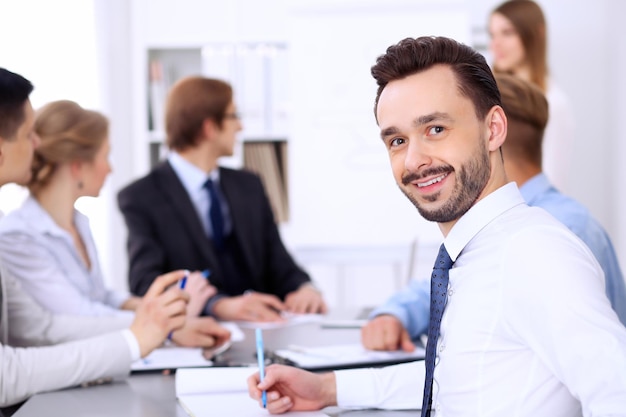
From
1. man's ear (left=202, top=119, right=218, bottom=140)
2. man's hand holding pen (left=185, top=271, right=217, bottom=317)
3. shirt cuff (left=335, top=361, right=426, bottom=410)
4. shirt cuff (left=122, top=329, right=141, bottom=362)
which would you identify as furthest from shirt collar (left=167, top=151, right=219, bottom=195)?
shirt cuff (left=335, top=361, right=426, bottom=410)

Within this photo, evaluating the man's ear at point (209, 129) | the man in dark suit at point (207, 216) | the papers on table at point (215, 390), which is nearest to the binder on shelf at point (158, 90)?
the man in dark suit at point (207, 216)

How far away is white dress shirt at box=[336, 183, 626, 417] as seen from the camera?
1007mm

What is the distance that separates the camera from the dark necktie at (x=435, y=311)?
129 cm

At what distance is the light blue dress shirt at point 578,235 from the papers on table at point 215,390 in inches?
25.2

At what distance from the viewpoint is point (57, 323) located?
6.93 ft

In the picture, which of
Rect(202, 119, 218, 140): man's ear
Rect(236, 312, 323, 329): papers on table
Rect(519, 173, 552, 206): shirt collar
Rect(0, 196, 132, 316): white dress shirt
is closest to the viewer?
Rect(519, 173, 552, 206): shirt collar

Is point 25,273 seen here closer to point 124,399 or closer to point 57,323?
point 57,323

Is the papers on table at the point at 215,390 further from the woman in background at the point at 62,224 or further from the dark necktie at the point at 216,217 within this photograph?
the dark necktie at the point at 216,217

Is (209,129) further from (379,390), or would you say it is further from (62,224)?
(379,390)

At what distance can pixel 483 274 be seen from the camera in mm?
1203

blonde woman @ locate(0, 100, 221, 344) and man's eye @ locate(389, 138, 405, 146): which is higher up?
man's eye @ locate(389, 138, 405, 146)

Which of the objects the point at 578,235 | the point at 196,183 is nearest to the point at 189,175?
the point at 196,183

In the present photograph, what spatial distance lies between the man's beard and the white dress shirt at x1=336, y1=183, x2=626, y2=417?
0.06 feet

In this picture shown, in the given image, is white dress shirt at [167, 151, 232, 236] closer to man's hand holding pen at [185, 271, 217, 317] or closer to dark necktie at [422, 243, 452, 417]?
man's hand holding pen at [185, 271, 217, 317]
